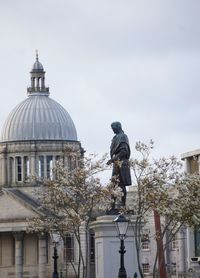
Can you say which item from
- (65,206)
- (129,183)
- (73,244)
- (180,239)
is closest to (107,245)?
(129,183)

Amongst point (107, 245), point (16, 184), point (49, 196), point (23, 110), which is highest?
point (23, 110)

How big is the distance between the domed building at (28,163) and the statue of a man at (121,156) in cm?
7610

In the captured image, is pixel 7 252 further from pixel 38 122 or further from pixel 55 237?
pixel 55 237

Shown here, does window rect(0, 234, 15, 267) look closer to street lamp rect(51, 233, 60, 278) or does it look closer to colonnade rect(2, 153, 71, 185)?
colonnade rect(2, 153, 71, 185)

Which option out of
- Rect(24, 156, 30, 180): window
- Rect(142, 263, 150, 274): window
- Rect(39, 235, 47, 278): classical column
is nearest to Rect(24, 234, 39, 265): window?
Rect(39, 235, 47, 278): classical column

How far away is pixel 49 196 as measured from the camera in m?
66.2

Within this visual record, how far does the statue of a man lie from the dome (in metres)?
91.3

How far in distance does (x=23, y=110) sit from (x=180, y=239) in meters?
35.1

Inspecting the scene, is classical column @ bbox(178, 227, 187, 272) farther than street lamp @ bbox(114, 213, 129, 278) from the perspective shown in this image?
Yes

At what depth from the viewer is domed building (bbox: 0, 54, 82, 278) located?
127812 millimetres

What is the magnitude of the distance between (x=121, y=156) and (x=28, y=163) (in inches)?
Answer: 3575

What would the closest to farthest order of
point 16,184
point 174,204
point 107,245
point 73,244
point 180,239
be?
point 107,245 < point 174,204 < point 180,239 < point 73,244 < point 16,184

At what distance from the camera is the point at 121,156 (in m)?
46.6

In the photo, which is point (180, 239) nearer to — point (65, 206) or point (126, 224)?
point (65, 206)
